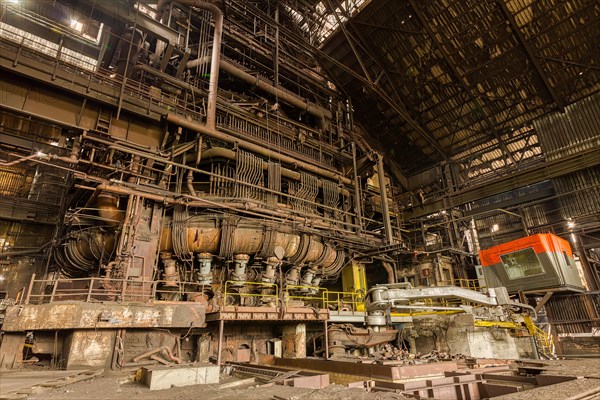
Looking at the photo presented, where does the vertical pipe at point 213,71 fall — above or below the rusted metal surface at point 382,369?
above

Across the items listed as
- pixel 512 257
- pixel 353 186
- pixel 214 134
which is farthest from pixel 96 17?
pixel 512 257

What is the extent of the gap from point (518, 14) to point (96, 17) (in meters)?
18.1

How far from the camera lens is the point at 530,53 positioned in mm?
15891

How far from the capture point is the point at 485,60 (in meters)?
17.2

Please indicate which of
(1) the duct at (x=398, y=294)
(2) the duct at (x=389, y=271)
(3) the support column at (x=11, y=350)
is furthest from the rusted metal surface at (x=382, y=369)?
(2) the duct at (x=389, y=271)

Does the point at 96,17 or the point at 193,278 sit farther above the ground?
the point at 96,17

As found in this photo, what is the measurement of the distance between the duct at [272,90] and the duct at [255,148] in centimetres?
284

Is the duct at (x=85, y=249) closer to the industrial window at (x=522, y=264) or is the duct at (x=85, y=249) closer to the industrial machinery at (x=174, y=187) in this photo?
the industrial machinery at (x=174, y=187)

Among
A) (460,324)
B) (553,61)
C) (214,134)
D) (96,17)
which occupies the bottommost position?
(460,324)

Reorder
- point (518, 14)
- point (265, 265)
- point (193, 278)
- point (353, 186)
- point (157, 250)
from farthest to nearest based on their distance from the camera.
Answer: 1. point (353, 186)
2. point (518, 14)
3. point (265, 265)
4. point (193, 278)
5. point (157, 250)

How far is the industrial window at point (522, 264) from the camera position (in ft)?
48.2

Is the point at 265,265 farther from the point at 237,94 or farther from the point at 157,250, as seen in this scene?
the point at 237,94

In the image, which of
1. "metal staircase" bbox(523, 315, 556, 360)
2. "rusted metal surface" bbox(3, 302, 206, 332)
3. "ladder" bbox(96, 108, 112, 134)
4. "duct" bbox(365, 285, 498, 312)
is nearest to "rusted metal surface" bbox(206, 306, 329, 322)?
"rusted metal surface" bbox(3, 302, 206, 332)

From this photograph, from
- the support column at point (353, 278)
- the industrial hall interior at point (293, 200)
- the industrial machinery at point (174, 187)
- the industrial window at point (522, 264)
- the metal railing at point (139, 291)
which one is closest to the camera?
the industrial hall interior at point (293, 200)
